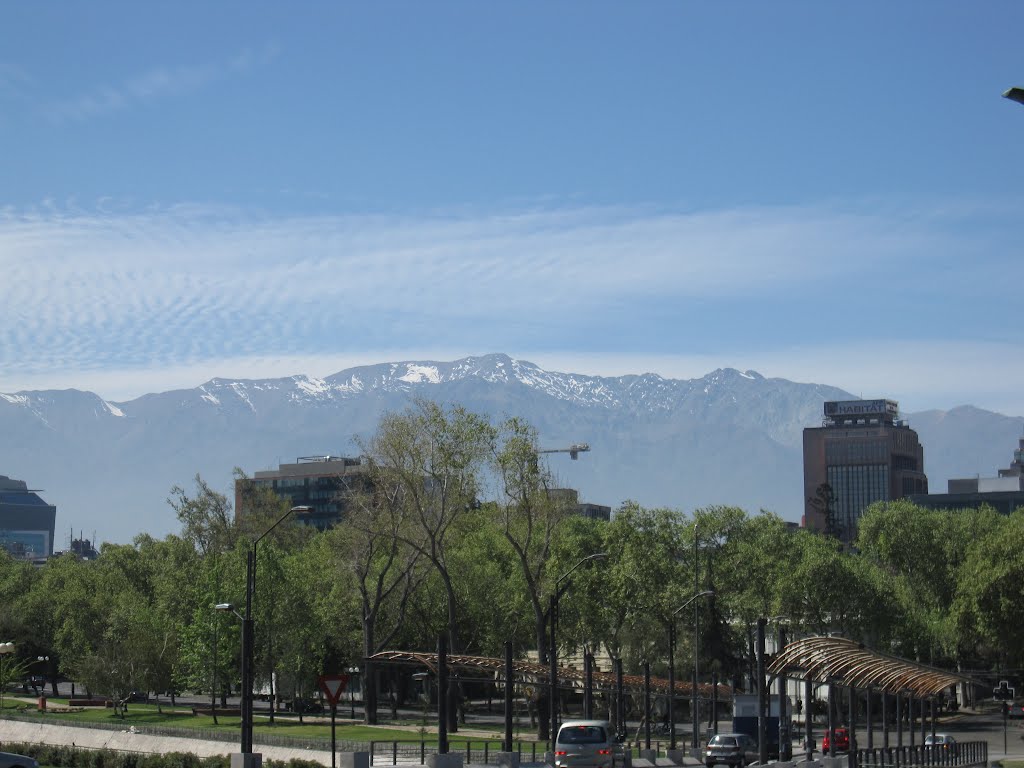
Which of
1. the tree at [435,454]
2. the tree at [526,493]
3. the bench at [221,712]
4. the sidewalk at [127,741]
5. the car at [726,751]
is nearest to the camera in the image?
the sidewalk at [127,741]

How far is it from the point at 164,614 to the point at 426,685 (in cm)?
2049

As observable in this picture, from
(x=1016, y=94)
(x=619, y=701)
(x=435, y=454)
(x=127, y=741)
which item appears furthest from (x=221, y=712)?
(x=1016, y=94)

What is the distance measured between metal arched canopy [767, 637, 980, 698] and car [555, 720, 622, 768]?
20.8ft

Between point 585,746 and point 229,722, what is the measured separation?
43.9m

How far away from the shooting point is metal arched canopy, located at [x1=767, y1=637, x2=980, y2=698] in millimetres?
46281

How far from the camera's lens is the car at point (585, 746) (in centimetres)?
4738

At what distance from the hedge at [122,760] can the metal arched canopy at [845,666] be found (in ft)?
56.2

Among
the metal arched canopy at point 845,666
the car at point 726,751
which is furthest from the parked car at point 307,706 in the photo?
the metal arched canopy at point 845,666

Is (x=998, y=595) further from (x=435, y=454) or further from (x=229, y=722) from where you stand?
(x=229, y=722)

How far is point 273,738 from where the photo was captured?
6544cm

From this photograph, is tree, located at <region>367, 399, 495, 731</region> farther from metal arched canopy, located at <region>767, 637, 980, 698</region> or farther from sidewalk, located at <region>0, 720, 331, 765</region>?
metal arched canopy, located at <region>767, 637, 980, 698</region>

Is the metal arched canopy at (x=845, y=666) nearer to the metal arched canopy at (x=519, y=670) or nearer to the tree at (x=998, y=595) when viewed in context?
the metal arched canopy at (x=519, y=670)

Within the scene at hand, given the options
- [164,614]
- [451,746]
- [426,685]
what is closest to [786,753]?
[451,746]

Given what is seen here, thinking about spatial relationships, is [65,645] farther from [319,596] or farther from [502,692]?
[502,692]
